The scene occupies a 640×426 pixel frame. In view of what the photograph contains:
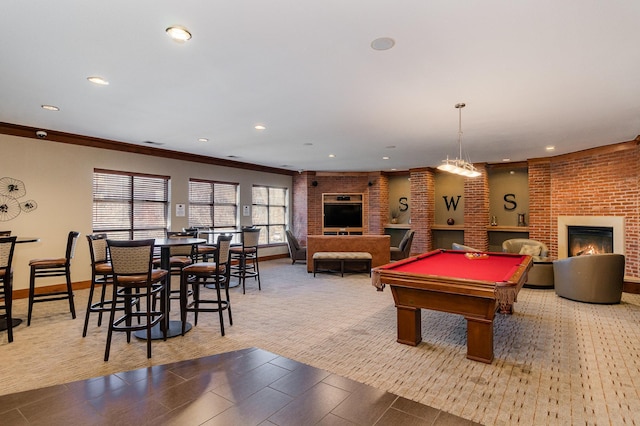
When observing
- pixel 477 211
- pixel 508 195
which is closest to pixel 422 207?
pixel 477 211

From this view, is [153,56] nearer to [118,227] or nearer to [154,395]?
[154,395]

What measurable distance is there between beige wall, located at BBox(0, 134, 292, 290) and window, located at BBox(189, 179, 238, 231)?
1.36m

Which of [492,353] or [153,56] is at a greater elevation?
[153,56]

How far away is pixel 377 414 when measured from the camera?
91.3 inches

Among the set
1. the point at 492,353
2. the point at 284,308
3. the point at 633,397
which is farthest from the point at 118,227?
the point at 633,397

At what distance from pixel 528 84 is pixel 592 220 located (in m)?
4.82

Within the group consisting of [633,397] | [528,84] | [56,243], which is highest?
[528,84]

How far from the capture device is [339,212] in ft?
34.6

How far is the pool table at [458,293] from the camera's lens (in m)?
2.95

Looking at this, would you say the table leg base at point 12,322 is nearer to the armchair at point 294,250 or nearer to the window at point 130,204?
the window at point 130,204

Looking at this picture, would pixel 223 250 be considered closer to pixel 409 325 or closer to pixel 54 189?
pixel 409 325

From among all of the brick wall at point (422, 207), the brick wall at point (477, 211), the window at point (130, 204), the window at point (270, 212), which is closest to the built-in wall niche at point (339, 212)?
the window at point (270, 212)

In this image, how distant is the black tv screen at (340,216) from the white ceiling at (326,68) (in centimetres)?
490

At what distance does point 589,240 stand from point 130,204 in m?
9.15
